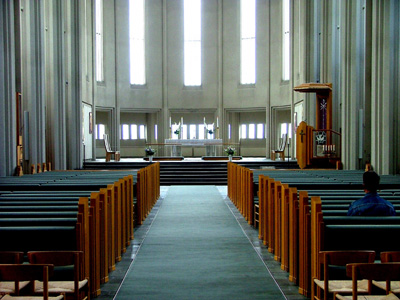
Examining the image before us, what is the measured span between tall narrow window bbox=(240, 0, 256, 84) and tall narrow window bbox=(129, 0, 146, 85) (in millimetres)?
4703

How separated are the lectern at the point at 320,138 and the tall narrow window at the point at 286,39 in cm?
699

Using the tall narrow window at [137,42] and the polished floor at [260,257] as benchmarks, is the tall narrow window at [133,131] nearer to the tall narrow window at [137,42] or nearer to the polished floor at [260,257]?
the tall narrow window at [137,42]

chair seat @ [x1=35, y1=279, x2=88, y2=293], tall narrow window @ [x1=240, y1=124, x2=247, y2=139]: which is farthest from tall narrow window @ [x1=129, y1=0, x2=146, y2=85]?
chair seat @ [x1=35, y1=279, x2=88, y2=293]

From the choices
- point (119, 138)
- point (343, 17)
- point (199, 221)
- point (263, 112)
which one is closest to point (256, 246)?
point (199, 221)

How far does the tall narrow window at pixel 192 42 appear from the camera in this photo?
79.8 ft

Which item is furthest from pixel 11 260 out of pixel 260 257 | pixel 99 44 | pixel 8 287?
pixel 99 44

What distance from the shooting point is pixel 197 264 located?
5059mm

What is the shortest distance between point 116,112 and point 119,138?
1247 mm

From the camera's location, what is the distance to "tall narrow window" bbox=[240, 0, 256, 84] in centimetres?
2378

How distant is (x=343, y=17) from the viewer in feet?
45.5

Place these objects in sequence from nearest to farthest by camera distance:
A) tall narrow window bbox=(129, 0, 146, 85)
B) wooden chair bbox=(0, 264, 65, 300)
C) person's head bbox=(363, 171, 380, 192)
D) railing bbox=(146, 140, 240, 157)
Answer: wooden chair bbox=(0, 264, 65, 300)
person's head bbox=(363, 171, 380, 192)
railing bbox=(146, 140, 240, 157)
tall narrow window bbox=(129, 0, 146, 85)

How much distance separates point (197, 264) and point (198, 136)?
20461 millimetres

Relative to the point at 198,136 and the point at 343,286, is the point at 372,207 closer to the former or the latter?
the point at 343,286

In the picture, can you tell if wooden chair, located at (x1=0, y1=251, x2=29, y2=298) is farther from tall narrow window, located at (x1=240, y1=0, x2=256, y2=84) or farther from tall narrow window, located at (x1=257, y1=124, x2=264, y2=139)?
tall narrow window, located at (x1=257, y1=124, x2=264, y2=139)
